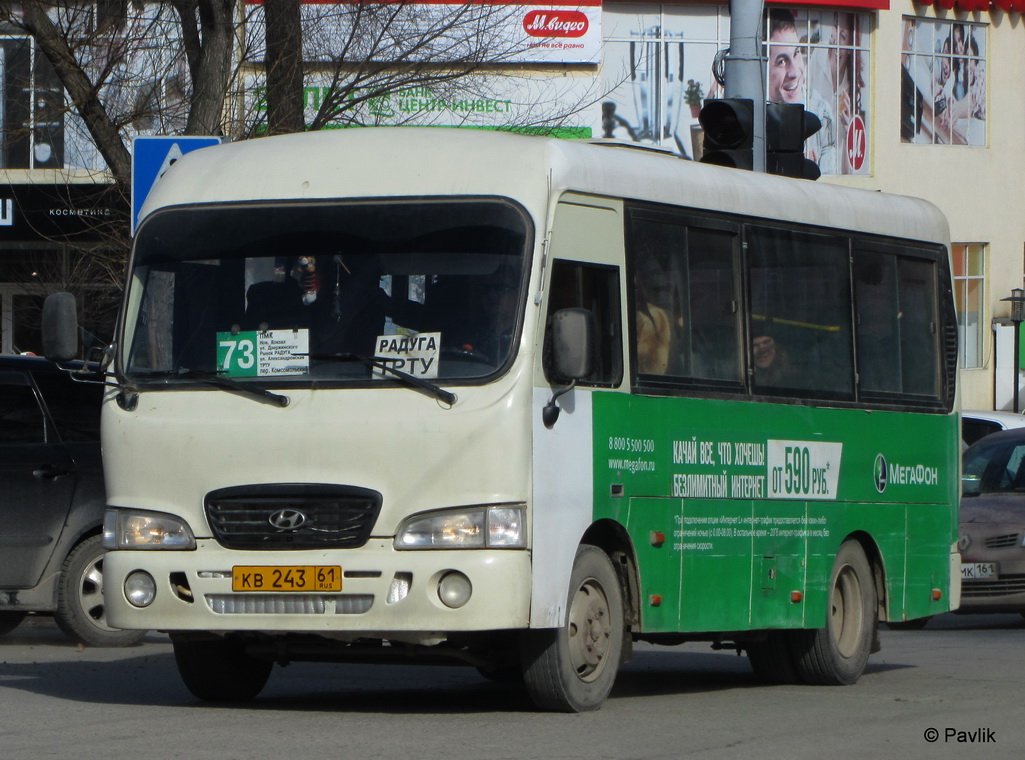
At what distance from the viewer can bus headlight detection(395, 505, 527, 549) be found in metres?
8.67

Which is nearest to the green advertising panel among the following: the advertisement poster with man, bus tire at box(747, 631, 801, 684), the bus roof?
bus tire at box(747, 631, 801, 684)

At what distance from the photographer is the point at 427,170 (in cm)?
932

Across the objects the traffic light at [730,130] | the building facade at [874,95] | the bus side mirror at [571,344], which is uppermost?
the building facade at [874,95]

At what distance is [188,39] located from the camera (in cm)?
1817

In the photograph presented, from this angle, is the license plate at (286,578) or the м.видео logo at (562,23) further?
the м.видео logo at (562,23)

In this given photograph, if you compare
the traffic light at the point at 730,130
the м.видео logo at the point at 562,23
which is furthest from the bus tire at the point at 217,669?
the м.видео logo at the point at 562,23

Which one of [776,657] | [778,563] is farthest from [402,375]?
[776,657]

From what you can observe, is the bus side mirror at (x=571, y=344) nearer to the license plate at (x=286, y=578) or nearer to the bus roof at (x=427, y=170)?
the bus roof at (x=427, y=170)

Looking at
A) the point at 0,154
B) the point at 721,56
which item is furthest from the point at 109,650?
the point at 0,154

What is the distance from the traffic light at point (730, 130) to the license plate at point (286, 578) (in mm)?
7365

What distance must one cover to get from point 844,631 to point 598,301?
11.0 ft

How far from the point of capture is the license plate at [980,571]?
55.5ft

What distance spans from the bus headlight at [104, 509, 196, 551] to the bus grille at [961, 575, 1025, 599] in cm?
963

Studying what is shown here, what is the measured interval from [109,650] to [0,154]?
1983cm
